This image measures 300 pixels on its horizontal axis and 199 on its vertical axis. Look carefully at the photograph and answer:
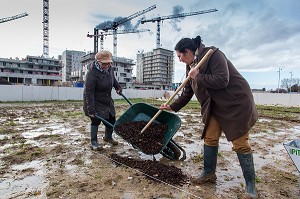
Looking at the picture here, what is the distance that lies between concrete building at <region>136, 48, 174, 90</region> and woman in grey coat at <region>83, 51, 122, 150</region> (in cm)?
10488

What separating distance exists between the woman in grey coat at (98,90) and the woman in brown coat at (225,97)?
1972 mm

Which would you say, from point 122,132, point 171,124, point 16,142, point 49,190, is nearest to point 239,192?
point 171,124

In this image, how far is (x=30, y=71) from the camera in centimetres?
7362

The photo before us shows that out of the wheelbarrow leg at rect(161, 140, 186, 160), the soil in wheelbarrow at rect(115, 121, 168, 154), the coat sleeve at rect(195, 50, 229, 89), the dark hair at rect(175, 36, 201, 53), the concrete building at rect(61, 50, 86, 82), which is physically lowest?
the wheelbarrow leg at rect(161, 140, 186, 160)

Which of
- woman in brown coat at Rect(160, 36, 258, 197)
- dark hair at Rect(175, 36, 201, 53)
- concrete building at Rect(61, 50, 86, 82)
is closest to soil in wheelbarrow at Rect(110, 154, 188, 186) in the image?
woman in brown coat at Rect(160, 36, 258, 197)

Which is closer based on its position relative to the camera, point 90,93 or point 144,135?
point 144,135

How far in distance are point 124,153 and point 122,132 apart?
2.13ft

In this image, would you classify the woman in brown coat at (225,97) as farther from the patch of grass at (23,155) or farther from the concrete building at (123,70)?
the concrete building at (123,70)

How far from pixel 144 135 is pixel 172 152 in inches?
24.6

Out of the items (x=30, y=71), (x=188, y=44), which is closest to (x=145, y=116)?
(x=188, y=44)

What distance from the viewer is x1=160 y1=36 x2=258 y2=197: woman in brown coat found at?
8.66 ft

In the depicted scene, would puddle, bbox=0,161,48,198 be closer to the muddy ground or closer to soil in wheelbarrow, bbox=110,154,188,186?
the muddy ground

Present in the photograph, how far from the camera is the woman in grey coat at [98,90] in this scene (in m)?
4.35

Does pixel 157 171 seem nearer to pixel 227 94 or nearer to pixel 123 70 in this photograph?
pixel 227 94
